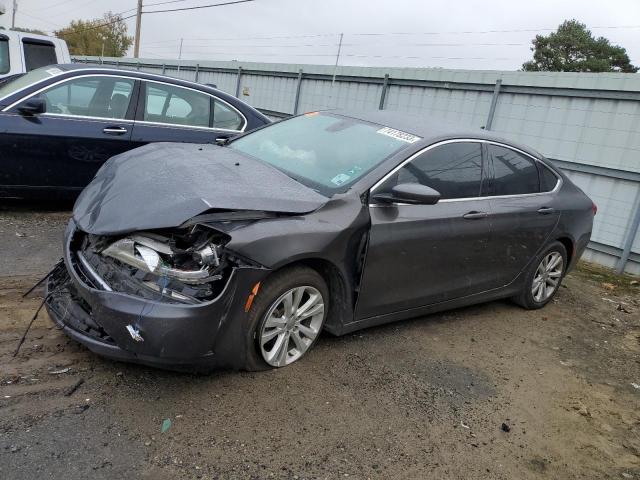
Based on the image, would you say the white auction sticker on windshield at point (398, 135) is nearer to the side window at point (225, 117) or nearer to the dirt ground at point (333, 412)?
the dirt ground at point (333, 412)

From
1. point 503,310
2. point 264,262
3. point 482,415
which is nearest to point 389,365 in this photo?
point 482,415

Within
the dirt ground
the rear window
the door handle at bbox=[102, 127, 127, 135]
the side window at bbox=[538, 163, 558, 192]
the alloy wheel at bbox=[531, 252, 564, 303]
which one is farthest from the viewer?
the door handle at bbox=[102, 127, 127, 135]

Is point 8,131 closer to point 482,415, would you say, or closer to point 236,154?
point 236,154

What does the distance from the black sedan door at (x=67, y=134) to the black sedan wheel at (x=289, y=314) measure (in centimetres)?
358

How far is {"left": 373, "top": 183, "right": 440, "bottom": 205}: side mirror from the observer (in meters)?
3.62

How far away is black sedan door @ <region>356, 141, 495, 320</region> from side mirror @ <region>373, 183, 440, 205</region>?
6cm

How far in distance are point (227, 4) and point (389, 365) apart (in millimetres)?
22787

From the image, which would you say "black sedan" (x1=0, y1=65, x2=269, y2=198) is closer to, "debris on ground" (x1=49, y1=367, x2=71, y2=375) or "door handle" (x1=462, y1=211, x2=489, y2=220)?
"debris on ground" (x1=49, y1=367, x2=71, y2=375)

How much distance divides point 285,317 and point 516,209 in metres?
2.48

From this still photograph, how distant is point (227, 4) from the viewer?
2333 cm

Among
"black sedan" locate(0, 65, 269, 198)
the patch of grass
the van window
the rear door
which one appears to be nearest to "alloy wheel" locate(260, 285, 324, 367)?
the rear door

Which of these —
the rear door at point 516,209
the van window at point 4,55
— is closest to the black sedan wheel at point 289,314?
the rear door at point 516,209

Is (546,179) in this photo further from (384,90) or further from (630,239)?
(384,90)

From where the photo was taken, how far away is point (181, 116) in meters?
6.50
